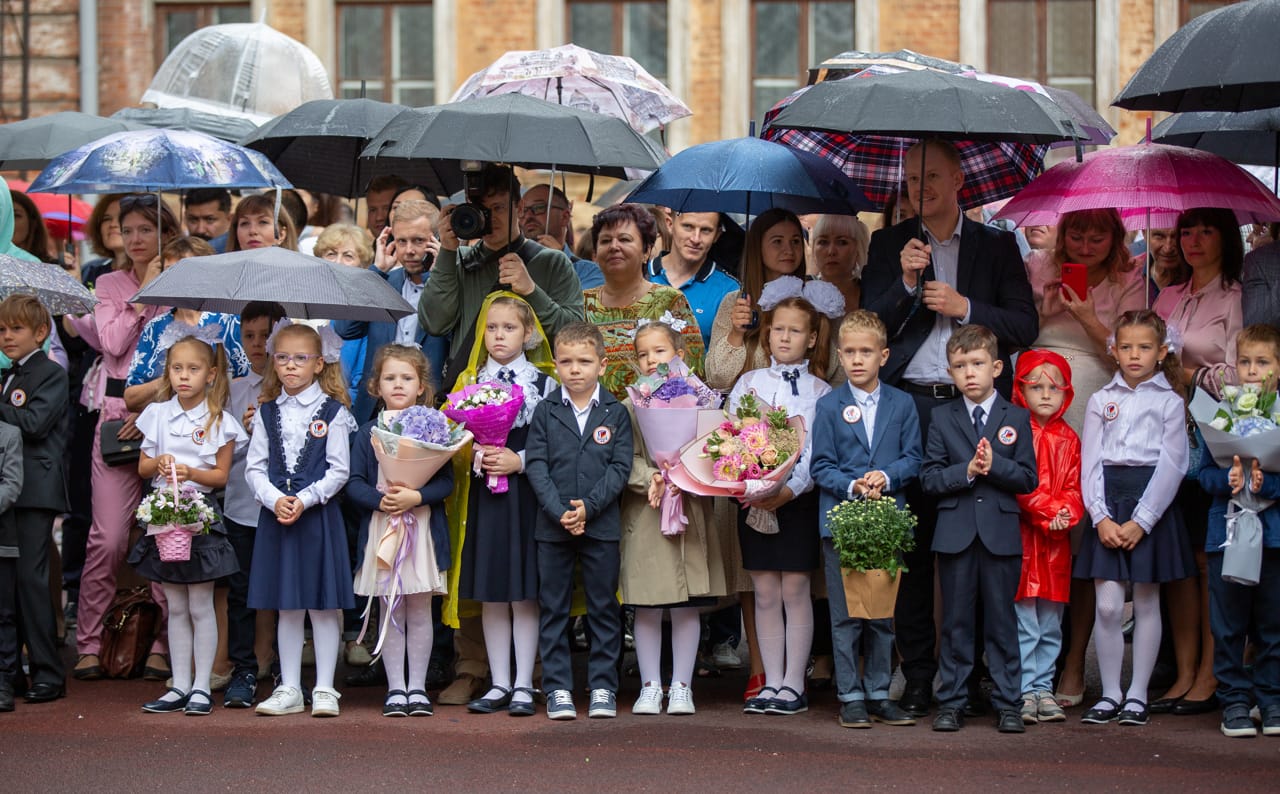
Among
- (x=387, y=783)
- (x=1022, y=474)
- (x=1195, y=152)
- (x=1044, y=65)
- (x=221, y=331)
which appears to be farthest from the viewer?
(x=1044, y=65)

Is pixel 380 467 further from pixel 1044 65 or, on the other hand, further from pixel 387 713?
pixel 1044 65

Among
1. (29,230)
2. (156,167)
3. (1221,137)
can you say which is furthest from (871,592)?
(29,230)

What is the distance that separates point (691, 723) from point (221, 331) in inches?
115

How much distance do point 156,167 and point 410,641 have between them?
2570mm

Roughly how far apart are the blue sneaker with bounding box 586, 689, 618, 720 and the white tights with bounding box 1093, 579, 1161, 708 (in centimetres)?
201

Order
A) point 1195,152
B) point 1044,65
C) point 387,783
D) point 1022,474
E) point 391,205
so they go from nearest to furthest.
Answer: point 387,783, point 1022,474, point 1195,152, point 391,205, point 1044,65

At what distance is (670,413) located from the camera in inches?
297

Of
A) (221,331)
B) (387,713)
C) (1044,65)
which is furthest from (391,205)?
(1044,65)

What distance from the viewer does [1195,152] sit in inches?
310

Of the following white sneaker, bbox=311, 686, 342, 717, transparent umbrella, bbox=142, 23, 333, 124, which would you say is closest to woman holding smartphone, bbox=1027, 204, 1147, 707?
white sneaker, bbox=311, 686, 342, 717

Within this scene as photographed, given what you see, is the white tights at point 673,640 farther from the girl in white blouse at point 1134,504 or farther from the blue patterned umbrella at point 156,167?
the blue patterned umbrella at point 156,167

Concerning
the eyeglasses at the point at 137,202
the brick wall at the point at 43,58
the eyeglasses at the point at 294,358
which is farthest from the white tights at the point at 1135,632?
the brick wall at the point at 43,58

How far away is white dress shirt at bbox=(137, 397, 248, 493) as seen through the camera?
7.89 meters

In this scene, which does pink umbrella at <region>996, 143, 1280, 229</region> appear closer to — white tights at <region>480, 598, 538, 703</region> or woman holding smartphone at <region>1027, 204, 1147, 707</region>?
woman holding smartphone at <region>1027, 204, 1147, 707</region>
